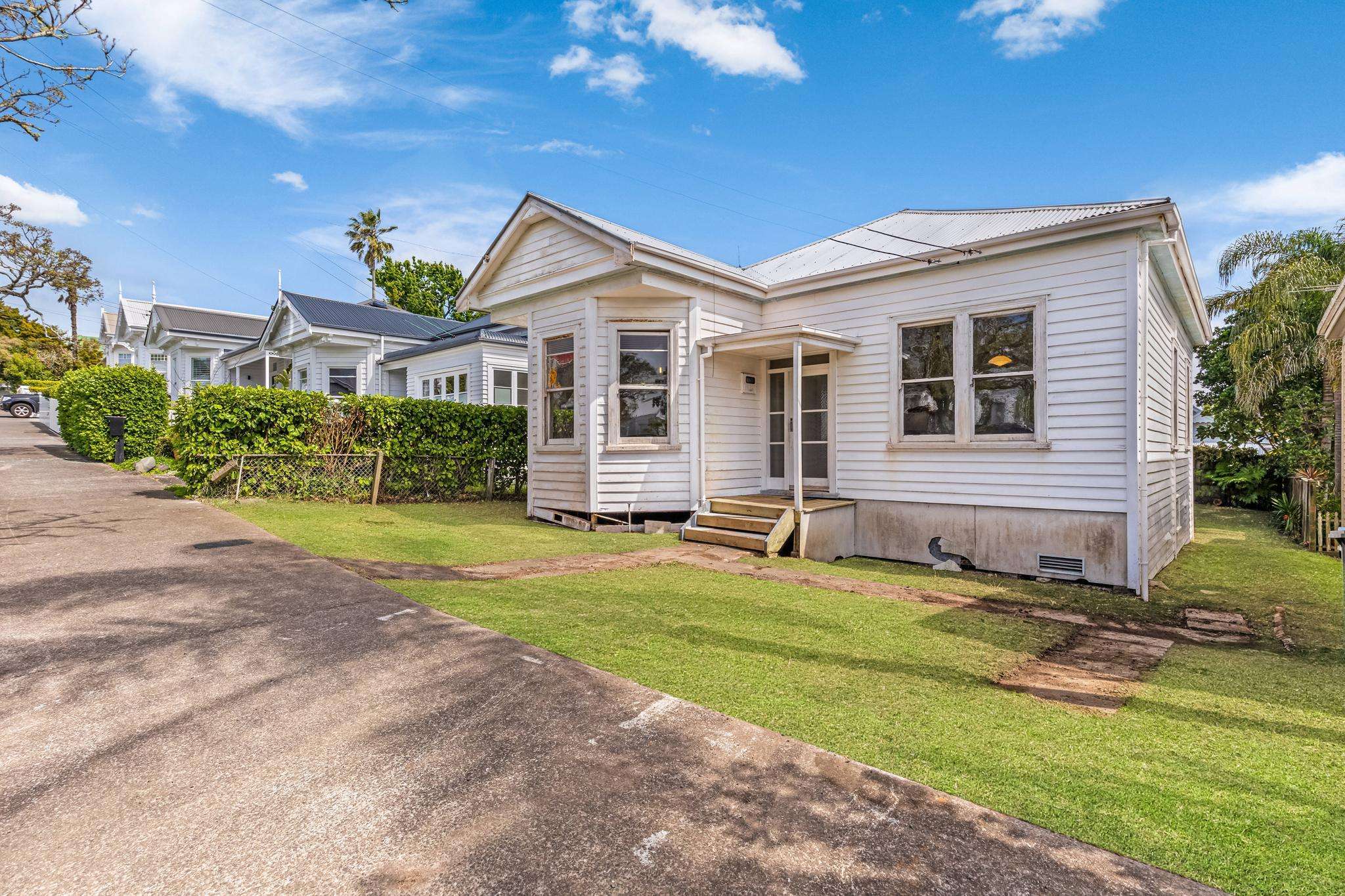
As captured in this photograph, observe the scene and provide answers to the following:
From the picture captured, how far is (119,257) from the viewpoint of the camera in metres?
22.7

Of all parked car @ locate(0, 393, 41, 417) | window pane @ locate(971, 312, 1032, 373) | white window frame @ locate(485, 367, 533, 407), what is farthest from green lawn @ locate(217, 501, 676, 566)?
parked car @ locate(0, 393, 41, 417)

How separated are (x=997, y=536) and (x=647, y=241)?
6.40 meters

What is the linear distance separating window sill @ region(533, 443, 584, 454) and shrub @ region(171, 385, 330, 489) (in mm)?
3973

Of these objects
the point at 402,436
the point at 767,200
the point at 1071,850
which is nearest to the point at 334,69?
the point at 402,436

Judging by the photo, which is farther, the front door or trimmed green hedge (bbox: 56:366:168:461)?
trimmed green hedge (bbox: 56:366:168:461)

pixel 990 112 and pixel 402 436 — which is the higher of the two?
pixel 990 112

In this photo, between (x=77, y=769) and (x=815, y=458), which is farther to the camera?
(x=815, y=458)

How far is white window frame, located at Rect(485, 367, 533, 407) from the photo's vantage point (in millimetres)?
17891

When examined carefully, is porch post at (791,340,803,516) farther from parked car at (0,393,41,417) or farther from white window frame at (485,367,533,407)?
parked car at (0,393,41,417)

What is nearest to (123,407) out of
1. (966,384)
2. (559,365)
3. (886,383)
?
(559,365)

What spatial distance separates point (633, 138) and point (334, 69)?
5442 mm

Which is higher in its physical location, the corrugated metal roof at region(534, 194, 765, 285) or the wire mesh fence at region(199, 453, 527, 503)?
the corrugated metal roof at region(534, 194, 765, 285)

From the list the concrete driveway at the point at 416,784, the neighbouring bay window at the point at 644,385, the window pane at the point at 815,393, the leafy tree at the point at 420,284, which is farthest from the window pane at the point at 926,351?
the leafy tree at the point at 420,284

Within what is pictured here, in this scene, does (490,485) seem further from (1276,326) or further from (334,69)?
(1276,326)
